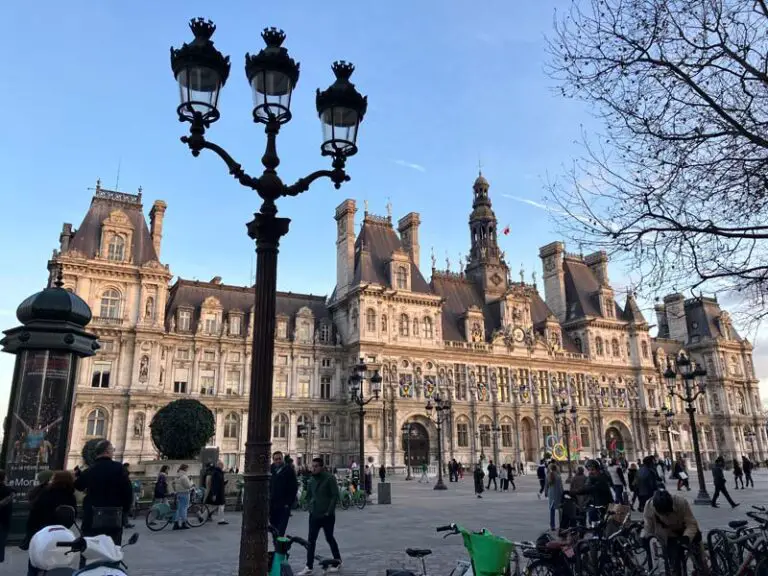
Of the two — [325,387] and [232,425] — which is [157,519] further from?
[325,387]

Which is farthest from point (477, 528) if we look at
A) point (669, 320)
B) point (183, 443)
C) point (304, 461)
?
point (669, 320)

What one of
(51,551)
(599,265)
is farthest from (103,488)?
(599,265)

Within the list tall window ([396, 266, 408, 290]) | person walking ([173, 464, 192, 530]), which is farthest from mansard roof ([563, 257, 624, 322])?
person walking ([173, 464, 192, 530])

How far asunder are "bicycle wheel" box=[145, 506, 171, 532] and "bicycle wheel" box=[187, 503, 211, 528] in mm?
715

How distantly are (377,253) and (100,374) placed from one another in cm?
2588

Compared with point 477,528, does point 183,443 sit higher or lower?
higher

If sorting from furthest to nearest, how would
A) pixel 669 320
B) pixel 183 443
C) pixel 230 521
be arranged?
1. pixel 669 320
2. pixel 183 443
3. pixel 230 521

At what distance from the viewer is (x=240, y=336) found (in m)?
50.4

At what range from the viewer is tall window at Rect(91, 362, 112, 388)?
43.0 m

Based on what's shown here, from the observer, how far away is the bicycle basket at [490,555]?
638cm

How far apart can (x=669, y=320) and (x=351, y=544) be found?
8264cm

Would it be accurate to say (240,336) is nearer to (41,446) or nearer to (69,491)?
(41,446)

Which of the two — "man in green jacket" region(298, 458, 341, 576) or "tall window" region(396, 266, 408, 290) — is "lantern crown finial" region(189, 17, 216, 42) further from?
"tall window" region(396, 266, 408, 290)

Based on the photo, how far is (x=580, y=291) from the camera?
70.3 meters
